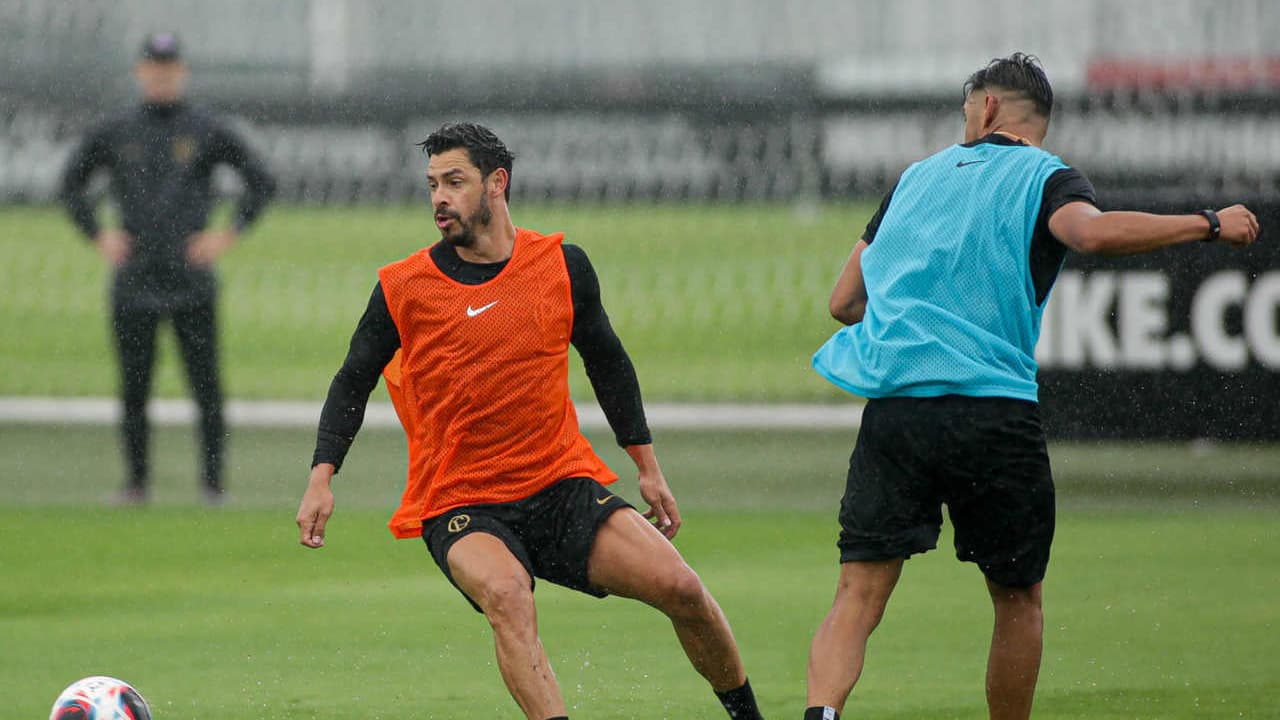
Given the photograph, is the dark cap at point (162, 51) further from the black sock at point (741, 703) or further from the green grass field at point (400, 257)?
A: the green grass field at point (400, 257)

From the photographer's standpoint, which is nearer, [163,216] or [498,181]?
[498,181]

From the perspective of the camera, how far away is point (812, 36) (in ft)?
67.7

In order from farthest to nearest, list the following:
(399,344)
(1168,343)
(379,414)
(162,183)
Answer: (379,414), (1168,343), (162,183), (399,344)

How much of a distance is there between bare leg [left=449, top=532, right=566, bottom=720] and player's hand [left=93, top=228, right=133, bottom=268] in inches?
220

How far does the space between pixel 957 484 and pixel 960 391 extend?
230mm

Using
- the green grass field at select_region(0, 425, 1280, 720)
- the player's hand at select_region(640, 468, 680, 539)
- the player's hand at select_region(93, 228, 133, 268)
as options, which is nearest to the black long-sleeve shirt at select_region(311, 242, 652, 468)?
the player's hand at select_region(640, 468, 680, 539)

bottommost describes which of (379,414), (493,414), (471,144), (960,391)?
(379,414)

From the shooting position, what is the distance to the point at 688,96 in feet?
67.2

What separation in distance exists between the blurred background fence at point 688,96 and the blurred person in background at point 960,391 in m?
12.4

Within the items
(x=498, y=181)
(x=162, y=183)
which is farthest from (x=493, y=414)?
(x=162, y=183)

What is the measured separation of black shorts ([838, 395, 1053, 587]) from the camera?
15.7 ft

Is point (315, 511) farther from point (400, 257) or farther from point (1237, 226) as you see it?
point (400, 257)

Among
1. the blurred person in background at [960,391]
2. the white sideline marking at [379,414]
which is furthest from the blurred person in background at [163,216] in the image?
the blurred person in background at [960,391]

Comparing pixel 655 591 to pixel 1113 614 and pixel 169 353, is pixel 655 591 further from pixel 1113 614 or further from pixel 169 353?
pixel 169 353
